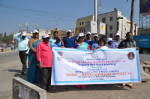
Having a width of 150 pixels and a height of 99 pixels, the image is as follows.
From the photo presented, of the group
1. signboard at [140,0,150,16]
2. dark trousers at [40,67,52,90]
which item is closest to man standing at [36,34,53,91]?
dark trousers at [40,67,52,90]

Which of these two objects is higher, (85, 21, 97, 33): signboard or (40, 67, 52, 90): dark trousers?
(85, 21, 97, 33): signboard

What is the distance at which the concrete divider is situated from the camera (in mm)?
2131

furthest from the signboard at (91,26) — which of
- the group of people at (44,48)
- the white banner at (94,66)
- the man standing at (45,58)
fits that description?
the man standing at (45,58)

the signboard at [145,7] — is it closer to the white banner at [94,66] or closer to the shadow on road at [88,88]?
the white banner at [94,66]

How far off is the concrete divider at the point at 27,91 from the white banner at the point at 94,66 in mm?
1111

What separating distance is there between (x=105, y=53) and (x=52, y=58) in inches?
65.4

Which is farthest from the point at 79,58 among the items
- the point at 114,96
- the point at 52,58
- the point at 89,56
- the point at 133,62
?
the point at 133,62

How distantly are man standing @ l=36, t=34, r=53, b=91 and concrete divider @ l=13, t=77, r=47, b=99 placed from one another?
0.88 meters

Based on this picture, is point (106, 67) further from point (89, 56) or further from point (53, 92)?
point (53, 92)

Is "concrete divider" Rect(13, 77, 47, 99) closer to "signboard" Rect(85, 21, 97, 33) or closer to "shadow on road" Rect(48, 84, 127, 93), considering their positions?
"shadow on road" Rect(48, 84, 127, 93)

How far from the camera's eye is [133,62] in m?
4.10

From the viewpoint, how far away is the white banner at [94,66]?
3799mm

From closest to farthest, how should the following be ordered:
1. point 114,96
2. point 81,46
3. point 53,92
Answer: point 114,96 < point 53,92 < point 81,46

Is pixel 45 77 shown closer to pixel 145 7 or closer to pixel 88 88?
pixel 88 88
